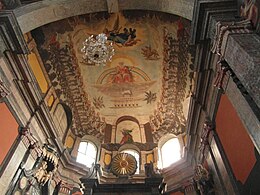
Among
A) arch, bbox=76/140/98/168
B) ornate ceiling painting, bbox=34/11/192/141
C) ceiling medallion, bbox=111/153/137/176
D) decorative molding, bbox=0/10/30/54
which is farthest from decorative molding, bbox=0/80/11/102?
arch, bbox=76/140/98/168

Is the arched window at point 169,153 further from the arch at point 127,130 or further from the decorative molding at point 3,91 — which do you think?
the decorative molding at point 3,91

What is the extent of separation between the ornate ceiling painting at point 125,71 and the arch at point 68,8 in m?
2.12

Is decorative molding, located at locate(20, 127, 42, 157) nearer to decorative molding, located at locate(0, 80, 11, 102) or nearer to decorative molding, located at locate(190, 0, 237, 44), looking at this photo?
decorative molding, located at locate(0, 80, 11, 102)

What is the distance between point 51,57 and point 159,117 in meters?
6.64

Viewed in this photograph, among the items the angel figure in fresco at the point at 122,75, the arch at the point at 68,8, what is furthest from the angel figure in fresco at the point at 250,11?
the angel figure in fresco at the point at 122,75

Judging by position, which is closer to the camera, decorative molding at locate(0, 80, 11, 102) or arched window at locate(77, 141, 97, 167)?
decorative molding at locate(0, 80, 11, 102)

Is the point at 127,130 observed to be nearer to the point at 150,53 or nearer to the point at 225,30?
the point at 150,53

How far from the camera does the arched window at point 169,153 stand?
40.2 feet

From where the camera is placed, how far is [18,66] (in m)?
7.76

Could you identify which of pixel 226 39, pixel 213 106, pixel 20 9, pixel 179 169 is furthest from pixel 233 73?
pixel 179 169

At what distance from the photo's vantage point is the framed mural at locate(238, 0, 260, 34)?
4.60 metres

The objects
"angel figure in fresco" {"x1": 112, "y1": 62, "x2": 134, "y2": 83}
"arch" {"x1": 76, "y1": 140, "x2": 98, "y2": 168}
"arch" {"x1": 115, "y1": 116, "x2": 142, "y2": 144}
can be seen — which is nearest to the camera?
"arch" {"x1": 76, "y1": 140, "x2": 98, "y2": 168}

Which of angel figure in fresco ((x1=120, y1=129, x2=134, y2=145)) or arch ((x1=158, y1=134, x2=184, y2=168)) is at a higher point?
angel figure in fresco ((x1=120, y1=129, x2=134, y2=145))

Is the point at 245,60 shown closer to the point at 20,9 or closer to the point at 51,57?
the point at 20,9
